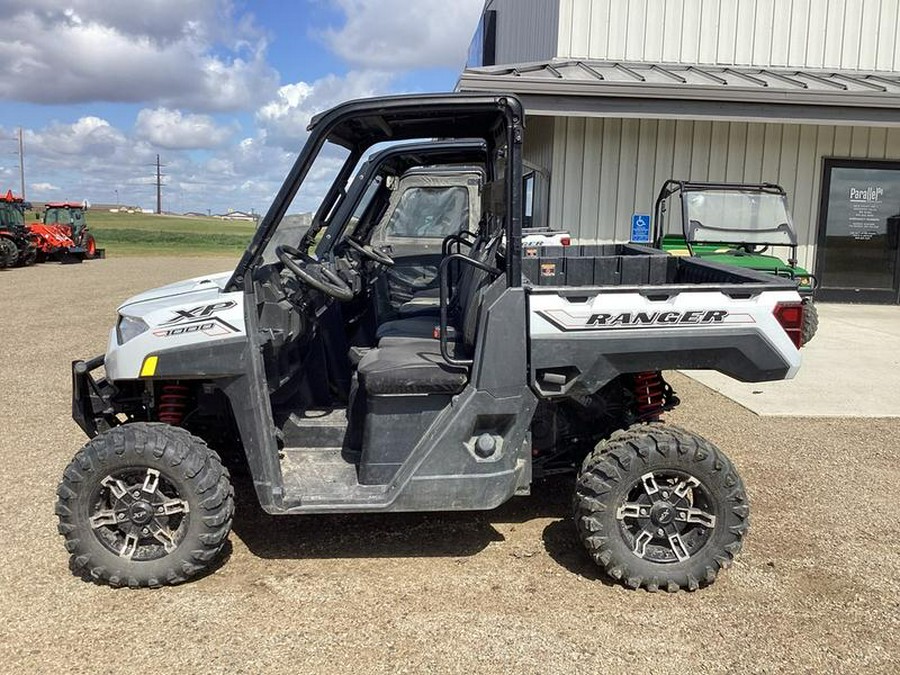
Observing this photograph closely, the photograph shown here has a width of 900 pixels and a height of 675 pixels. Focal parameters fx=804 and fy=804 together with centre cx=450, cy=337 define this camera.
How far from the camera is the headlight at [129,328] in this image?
3.37 metres

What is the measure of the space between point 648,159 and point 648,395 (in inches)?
336

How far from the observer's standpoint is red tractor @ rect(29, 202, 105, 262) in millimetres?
25539

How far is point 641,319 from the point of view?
3.29 meters

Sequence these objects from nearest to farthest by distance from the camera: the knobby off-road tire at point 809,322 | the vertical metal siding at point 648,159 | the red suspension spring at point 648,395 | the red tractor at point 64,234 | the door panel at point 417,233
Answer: the red suspension spring at point 648,395 → the door panel at point 417,233 → the knobby off-road tire at point 809,322 → the vertical metal siding at point 648,159 → the red tractor at point 64,234

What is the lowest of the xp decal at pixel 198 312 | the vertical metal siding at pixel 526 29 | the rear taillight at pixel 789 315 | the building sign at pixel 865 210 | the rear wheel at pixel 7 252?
the rear wheel at pixel 7 252

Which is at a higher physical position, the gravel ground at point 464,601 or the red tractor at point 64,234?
the red tractor at point 64,234

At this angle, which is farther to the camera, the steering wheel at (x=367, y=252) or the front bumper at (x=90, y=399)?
the steering wheel at (x=367, y=252)

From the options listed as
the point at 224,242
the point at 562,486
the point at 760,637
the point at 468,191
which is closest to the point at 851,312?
the point at 468,191

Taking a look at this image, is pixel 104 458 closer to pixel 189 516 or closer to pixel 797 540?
pixel 189 516

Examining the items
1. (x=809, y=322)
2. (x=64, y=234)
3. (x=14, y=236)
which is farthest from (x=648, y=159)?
(x=64, y=234)

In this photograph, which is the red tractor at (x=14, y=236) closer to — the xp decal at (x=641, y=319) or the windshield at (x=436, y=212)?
the windshield at (x=436, y=212)

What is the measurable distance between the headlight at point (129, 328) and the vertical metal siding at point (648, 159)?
346 inches

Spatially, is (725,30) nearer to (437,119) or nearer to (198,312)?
(437,119)

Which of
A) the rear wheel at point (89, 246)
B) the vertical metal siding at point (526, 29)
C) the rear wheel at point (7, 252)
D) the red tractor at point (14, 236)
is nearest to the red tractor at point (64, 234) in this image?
the rear wheel at point (89, 246)
